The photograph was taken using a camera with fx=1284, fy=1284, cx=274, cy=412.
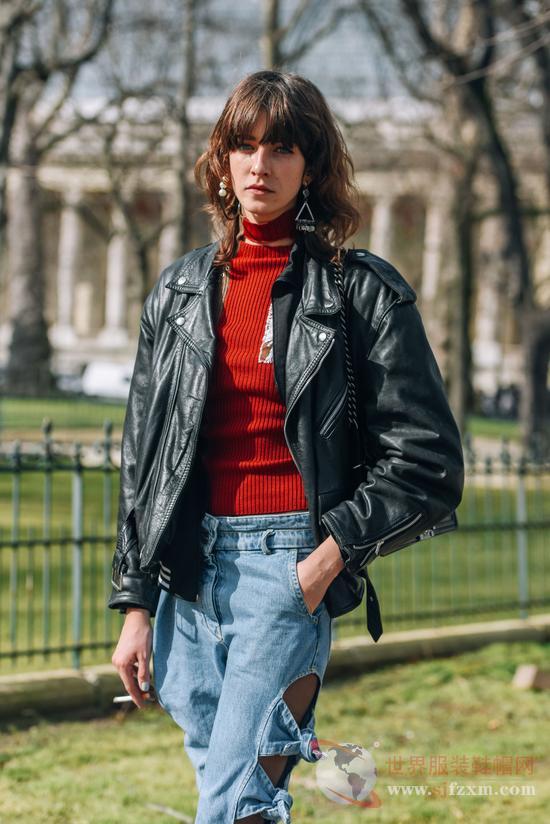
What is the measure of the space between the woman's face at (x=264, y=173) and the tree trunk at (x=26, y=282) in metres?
29.9

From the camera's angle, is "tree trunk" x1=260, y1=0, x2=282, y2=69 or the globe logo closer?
the globe logo

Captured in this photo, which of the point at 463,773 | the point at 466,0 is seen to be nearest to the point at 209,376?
the point at 463,773

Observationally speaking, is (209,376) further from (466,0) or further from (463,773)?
(466,0)

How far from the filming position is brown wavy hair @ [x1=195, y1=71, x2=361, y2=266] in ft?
8.59

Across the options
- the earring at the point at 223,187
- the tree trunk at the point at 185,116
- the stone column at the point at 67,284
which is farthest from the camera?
the stone column at the point at 67,284

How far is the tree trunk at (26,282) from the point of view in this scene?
32.6m

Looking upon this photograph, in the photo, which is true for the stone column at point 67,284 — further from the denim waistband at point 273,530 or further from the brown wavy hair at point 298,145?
the denim waistband at point 273,530

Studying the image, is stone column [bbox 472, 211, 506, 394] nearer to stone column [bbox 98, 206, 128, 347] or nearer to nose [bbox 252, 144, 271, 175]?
stone column [bbox 98, 206, 128, 347]

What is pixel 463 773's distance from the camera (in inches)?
202

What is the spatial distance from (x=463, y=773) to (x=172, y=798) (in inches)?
47.4

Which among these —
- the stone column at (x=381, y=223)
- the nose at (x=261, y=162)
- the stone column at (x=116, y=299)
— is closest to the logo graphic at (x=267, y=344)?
the nose at (x=261, y=162)

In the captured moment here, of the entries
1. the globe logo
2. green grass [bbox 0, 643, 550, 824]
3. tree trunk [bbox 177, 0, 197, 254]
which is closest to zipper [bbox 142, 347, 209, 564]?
the globe logo

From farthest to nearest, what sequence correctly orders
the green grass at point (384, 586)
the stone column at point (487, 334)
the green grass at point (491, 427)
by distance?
the stone column at point (487, 334) < the green grass at point (491, 427) < the green grass at point (384, 586)

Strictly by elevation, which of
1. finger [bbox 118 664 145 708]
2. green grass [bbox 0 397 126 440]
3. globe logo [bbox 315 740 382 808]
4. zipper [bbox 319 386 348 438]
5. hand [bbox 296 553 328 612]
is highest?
zipper [bbox 319 386 348 438]
